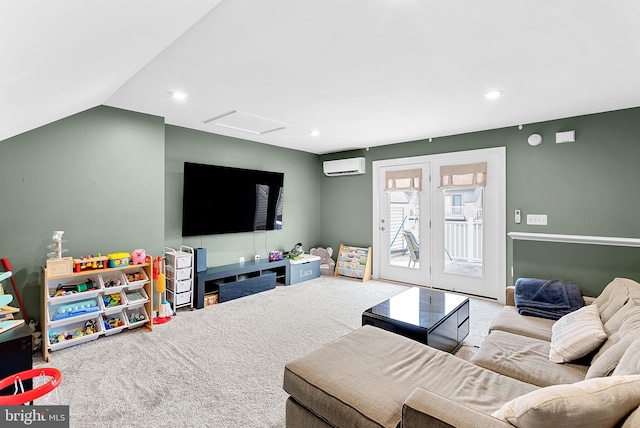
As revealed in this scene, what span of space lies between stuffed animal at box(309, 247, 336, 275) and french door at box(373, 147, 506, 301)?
827 mm

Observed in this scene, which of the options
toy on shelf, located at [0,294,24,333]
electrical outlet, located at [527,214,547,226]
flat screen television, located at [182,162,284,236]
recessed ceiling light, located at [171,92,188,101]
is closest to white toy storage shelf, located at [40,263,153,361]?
toy on shelf, located at [0,294,24,333]

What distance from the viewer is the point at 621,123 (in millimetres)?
3326

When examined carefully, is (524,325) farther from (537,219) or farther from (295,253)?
(295,253)

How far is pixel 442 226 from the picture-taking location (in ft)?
15.2

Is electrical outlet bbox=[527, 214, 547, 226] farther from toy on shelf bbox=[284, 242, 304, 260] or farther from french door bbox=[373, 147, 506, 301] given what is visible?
toy on shelf bbox=[284, 242, 304, 260]

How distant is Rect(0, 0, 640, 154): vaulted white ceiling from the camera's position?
1.42 m

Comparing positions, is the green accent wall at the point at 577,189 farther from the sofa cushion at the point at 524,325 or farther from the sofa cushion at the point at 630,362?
the sofa cushion at the point at 630,362

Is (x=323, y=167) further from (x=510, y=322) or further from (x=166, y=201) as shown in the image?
(x=510, y=322)

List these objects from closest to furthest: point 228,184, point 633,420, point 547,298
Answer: point 633,420, point 547,298, point 228,184

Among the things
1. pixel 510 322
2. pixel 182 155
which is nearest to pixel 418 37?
pixel 510 322

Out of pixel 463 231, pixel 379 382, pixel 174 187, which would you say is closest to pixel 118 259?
pixel 174 187

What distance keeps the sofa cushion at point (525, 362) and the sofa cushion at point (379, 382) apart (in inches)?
6.4

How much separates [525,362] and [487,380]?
0.41m

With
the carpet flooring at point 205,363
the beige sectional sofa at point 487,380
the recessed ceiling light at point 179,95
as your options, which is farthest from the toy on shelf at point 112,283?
the beige sectional sofa at point 487,380
